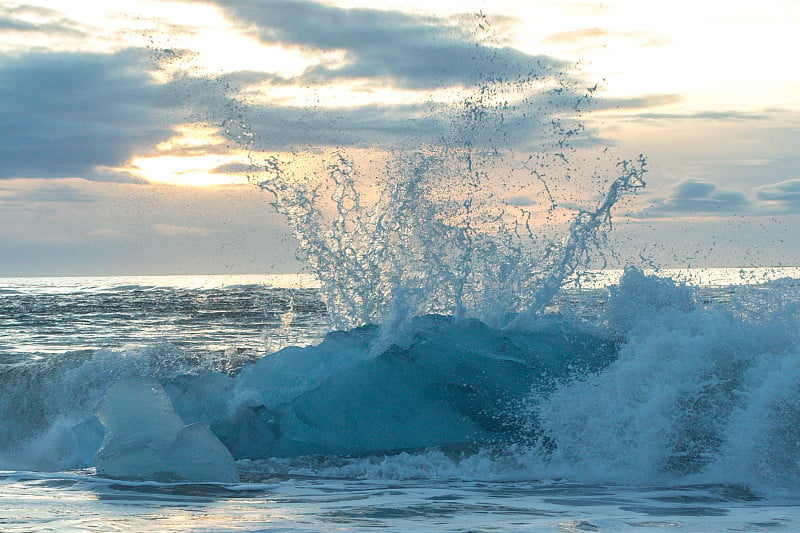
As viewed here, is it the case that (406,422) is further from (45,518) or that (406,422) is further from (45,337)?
(45,337)

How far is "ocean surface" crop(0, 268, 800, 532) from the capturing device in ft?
17.2

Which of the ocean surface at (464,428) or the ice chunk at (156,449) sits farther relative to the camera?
the ice chunk at (156,449)

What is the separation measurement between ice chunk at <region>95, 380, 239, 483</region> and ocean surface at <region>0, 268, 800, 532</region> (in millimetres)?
19

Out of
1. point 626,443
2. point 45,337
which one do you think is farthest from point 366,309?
point 45,337

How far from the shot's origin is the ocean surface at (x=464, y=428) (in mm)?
5234

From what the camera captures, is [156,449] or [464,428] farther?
[464,428]

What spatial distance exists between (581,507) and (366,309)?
5.90 m

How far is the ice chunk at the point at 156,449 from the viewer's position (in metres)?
6.50

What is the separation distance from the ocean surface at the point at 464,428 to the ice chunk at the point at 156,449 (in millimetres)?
19

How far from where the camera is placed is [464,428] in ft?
26.1

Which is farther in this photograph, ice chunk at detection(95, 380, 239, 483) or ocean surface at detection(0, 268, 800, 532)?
ice chunk at detection(95, 380, 239, 483)

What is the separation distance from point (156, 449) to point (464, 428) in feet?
10.1

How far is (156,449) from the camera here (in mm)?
6691

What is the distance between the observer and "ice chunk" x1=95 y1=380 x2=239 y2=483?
6.50 metres
